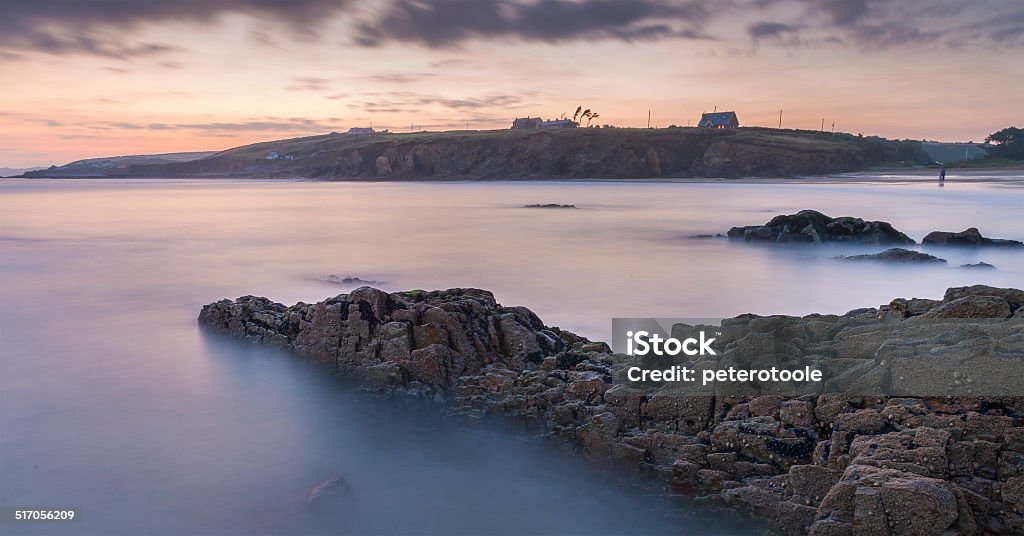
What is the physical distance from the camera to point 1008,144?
74.7 metres

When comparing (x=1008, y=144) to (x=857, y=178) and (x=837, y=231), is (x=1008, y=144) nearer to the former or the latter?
(x=857, y=178)

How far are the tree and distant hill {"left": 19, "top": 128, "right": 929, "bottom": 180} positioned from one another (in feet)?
29.9

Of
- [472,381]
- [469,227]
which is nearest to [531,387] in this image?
[472,381]

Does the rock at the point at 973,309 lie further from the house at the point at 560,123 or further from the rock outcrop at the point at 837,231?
the house at the point at 560,123

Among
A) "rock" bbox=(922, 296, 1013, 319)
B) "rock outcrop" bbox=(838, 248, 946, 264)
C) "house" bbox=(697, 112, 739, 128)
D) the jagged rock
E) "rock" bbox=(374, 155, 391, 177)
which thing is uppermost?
"house" bbox=(697, 112, 739, 128)

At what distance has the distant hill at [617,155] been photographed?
7256 centimetres

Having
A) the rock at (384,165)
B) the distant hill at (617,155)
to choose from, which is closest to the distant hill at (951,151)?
the distant hill at (617,155)

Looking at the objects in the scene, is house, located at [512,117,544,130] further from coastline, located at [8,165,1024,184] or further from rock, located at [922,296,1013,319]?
rock, located at [922,296,1013,319]

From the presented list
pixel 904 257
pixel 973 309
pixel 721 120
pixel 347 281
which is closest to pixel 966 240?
pixel 904 257

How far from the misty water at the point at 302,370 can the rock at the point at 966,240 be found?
74 centimetres

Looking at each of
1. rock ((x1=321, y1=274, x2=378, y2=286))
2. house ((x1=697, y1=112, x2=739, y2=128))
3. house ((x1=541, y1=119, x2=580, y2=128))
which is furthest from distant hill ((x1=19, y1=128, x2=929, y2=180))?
rock ((x1=321, y1=274, x2=378, y2=286))

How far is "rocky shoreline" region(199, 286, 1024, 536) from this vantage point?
4301 mm

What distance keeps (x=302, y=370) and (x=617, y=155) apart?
2825 inches

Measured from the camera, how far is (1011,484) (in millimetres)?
4285
